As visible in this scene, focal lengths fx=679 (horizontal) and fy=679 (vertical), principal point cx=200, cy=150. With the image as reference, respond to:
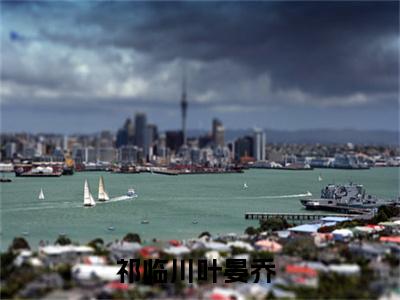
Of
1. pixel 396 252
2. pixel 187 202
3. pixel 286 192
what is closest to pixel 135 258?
pixel 396 252

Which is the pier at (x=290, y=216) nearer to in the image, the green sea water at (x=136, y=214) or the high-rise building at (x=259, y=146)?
the green sea water at (x=136, y=214)

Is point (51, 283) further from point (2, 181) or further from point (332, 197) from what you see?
point (2, 181)

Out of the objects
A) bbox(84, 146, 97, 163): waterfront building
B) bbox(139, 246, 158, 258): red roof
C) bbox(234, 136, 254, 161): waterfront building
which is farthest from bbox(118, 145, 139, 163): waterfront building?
bbox(139, 246, 158, 258): red roof

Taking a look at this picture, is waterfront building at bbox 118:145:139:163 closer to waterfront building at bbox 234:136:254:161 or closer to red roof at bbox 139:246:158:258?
waterfront building at bbox 234:136:254:161

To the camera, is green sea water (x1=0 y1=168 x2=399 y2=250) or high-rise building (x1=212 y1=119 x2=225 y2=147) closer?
green sea water (x1=0 y1=168 x2=399 y2=250)

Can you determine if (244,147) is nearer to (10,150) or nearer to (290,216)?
(10,150)
